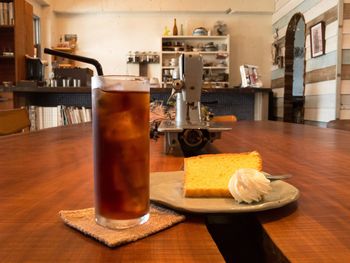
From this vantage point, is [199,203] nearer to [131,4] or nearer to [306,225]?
[306,225]

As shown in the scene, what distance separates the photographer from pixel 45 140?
1482 millimetres

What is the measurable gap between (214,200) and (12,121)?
1916 mm

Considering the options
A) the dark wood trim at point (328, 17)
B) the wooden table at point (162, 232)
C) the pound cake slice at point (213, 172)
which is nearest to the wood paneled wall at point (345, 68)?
the dark wood trim at point (328, 17)

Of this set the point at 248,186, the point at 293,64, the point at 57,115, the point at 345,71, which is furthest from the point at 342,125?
the point at 293,64

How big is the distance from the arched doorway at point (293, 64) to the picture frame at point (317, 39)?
1145mm

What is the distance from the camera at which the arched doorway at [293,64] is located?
587 centimetres

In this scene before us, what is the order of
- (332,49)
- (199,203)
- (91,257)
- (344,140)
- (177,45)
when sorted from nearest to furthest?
(91,257) < (199,203) < (344,140) < (332,49) < (177,45)

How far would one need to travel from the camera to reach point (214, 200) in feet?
1.73

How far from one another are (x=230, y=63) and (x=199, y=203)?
6.76m

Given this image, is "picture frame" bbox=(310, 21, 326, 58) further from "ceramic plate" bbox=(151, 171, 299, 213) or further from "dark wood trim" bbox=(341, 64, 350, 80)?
"ceramic plate" bbox=(151, 171, 299, 213)

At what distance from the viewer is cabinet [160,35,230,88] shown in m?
6.73

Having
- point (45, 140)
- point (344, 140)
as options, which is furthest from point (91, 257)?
point (344, 140)

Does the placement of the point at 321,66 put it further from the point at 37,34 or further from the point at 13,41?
the point at 37,34

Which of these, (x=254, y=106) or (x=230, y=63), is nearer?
(x=254, y=106)
